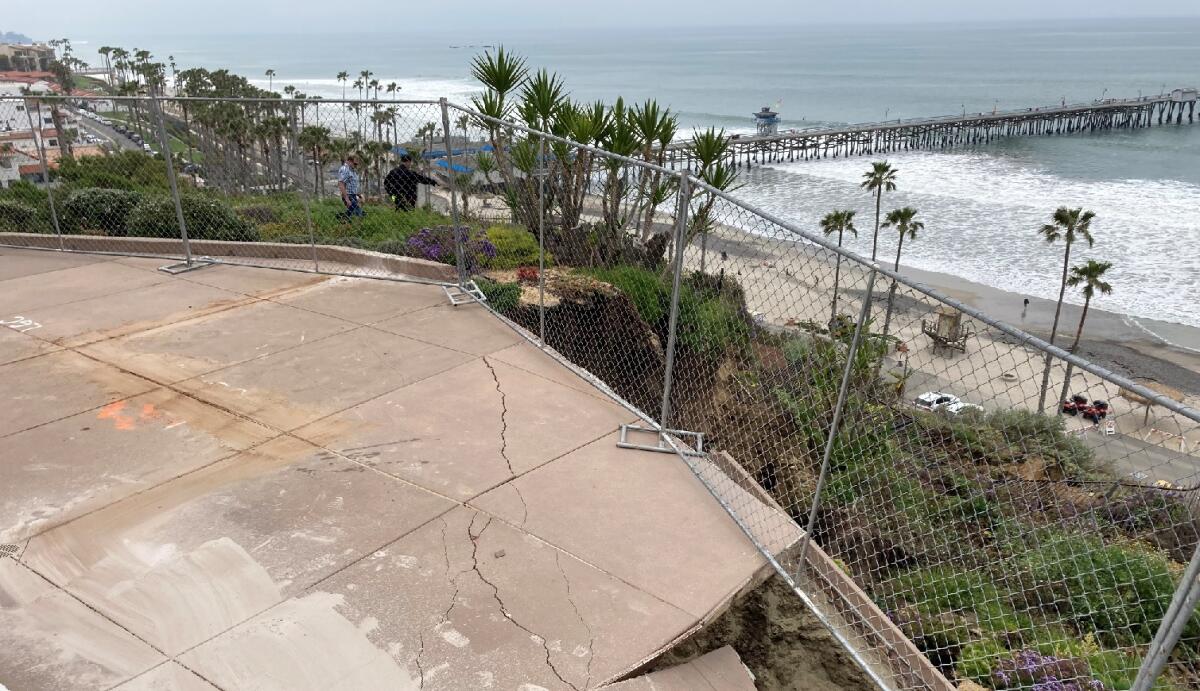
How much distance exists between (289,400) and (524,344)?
6.67ft

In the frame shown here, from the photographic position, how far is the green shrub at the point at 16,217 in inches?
427

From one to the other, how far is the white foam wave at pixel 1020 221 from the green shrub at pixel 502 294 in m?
35.8

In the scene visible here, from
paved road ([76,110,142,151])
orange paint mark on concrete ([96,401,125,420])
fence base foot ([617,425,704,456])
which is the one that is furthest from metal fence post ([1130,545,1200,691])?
paved road ([76,110,142,151])

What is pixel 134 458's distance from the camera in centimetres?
519

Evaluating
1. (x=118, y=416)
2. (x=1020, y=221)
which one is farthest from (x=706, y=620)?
(x=1020, y=221)

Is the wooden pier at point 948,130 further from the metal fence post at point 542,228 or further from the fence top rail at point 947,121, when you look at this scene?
the metal fence post at point 542,228

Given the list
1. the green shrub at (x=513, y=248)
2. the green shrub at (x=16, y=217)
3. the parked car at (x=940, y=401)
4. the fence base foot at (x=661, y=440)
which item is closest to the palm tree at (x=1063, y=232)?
the parked car at (x=940, y=401)

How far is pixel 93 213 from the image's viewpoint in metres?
10.8

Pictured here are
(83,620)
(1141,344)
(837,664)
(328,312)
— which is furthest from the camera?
(1141,344)

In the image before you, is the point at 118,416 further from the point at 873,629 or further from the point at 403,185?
the point at 403,185

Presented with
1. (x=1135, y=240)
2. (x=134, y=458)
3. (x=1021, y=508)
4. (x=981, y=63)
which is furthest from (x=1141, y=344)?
(x=981, y=63)

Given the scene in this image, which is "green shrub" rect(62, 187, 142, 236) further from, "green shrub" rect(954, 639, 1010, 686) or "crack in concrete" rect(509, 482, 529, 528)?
"green shrub" rect(954, 639, 1010, 686)

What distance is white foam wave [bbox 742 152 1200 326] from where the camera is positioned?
3894 centimetres

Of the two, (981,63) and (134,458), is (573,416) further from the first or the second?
(981,63)
